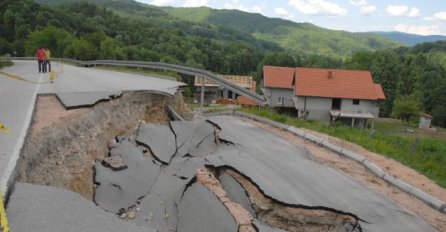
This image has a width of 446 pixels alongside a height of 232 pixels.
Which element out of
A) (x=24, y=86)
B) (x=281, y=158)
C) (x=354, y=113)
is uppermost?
(x=24, y=86)

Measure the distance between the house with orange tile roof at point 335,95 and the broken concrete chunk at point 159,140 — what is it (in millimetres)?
24644

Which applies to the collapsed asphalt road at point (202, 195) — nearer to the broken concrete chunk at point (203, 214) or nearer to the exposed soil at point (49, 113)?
the broken concrete chunk at point (203, 214)

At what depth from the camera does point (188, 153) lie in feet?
31.6

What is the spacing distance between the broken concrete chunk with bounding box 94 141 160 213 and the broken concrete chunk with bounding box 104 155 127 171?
105 mm

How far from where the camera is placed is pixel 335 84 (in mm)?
34781

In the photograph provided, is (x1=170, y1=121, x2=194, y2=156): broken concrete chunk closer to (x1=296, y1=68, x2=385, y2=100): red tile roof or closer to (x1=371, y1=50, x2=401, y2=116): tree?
(x1=296, y1=68, x2=385, y2=100): red tile roof

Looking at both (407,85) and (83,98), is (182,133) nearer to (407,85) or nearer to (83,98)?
(83,98)

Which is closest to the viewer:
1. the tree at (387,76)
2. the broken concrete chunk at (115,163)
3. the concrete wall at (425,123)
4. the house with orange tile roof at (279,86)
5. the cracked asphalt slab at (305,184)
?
the cracked asphalt slab at (305,184)

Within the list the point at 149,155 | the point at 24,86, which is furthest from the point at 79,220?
the point at 24,86

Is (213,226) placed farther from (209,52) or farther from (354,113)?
(209,52)

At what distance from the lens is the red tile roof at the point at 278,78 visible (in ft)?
124

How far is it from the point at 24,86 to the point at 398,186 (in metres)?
12.7

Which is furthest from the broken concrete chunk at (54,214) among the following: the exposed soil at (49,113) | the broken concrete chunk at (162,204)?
the exposed soil at (49,113)

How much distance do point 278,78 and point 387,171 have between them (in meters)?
28.9
